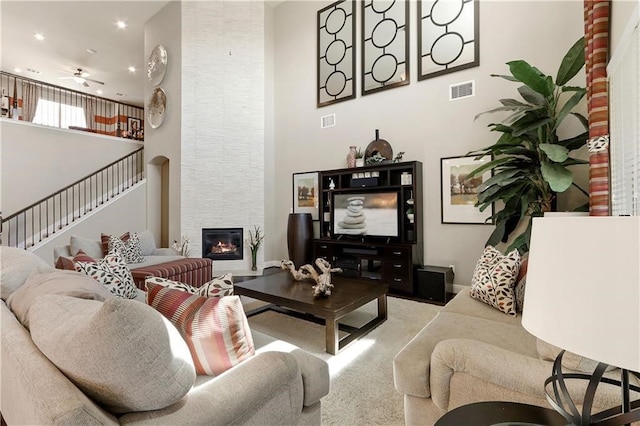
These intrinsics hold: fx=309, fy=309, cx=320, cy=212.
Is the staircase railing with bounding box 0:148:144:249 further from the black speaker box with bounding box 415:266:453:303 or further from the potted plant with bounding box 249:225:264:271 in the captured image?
the black speaker box with bounding box 415:266:453:303

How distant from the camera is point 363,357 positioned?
7.99 ft

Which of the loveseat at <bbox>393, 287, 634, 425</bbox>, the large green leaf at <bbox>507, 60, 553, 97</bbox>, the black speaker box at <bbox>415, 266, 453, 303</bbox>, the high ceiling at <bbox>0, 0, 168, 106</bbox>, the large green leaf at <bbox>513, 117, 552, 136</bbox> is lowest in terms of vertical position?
A: the black speaker box at <bbox>415, 266, 453, 303</bbox>

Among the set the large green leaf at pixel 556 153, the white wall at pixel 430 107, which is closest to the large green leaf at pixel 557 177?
the large green leaf at pixel 556 153

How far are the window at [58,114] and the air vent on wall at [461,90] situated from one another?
29.6 ft

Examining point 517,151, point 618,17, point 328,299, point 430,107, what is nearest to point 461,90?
point 430,107

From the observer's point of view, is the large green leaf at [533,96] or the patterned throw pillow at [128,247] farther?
the patterned throw pillow at [128,247]

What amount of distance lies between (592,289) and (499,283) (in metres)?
1.84

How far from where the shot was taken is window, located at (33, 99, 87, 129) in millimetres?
8148

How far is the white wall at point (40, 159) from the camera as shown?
232 inches

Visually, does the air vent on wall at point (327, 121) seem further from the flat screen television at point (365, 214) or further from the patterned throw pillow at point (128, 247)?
the patterned throw pillow at point (128, 247)

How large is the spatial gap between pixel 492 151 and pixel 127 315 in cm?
359

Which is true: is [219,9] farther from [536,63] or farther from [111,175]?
[536,63]

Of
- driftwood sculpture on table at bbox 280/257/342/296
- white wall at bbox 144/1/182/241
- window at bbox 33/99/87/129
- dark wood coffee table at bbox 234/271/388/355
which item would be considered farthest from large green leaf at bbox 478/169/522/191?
window at bbox 33/99/87/129

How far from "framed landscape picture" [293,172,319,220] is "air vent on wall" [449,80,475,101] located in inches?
101
